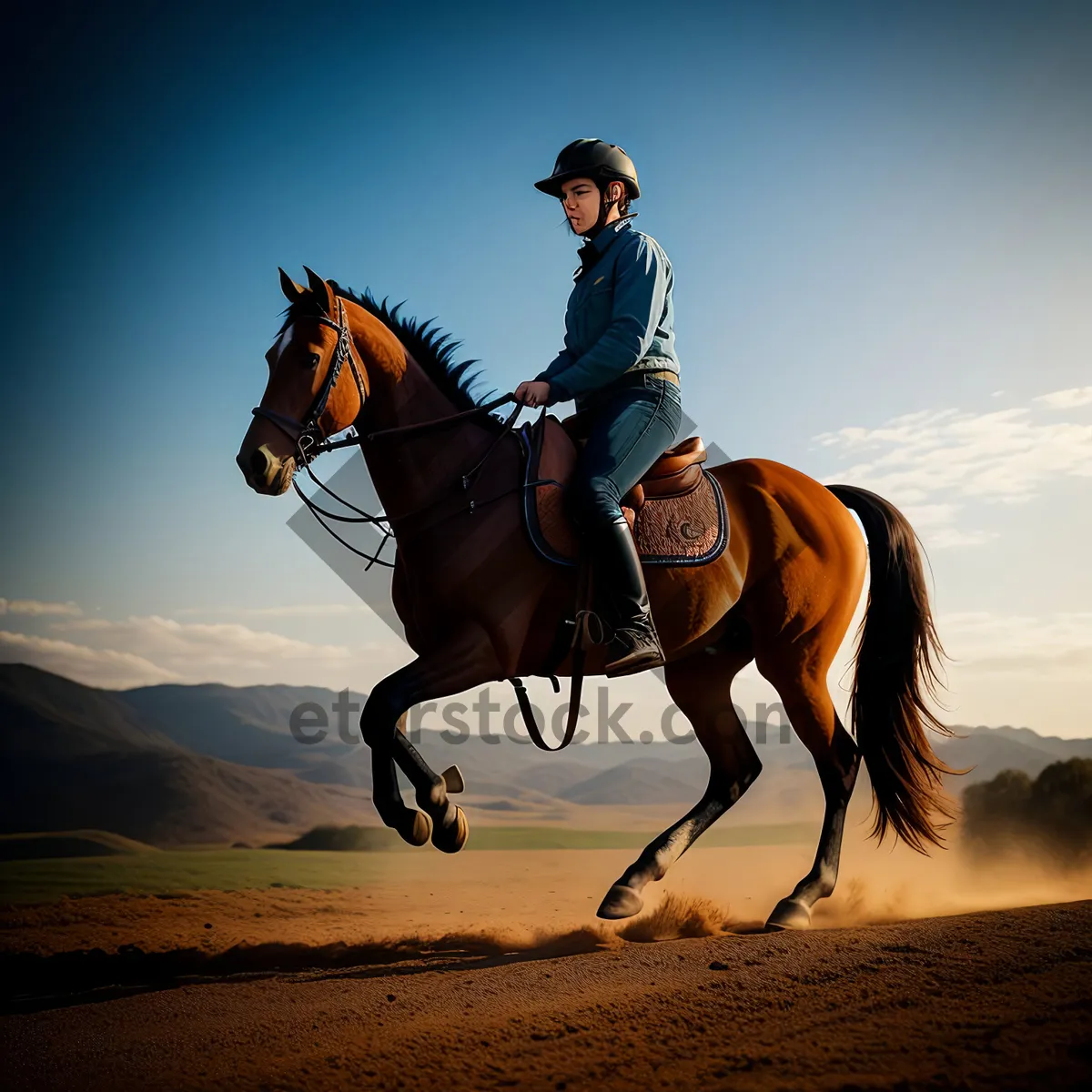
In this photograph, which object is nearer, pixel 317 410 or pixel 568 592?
pixel 317 410

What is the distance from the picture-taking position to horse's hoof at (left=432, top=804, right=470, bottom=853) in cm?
448

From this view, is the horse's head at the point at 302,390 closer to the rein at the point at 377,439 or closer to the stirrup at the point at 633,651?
the rein at the point at 377,439

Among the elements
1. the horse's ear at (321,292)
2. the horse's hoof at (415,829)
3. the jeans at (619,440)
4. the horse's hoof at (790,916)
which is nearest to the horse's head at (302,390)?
the horse's ear at (321,292)

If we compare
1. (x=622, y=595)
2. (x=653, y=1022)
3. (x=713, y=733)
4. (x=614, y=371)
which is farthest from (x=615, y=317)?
(x=653, y=1022)

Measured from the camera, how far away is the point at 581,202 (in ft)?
17.1

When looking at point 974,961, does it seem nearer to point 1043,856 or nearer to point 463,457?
point 463,457

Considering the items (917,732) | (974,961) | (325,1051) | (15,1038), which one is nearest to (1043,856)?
(917,732)

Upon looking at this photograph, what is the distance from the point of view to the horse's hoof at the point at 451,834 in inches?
176

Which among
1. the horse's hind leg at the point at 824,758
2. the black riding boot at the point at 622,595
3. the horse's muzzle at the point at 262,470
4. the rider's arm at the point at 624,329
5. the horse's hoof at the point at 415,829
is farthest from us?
the horse's hind leg at the point at 824,758

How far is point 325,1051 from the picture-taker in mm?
3641

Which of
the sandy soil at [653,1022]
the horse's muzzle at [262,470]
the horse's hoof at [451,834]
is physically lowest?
the sandy soil at [653,1022]

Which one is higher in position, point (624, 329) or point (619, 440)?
point (624, 329)

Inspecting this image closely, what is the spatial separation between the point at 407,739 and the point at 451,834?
51 centimetres

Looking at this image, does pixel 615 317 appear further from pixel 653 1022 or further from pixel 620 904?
pixel 653 1022
